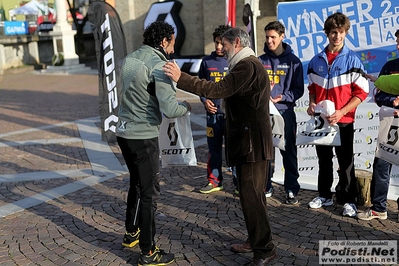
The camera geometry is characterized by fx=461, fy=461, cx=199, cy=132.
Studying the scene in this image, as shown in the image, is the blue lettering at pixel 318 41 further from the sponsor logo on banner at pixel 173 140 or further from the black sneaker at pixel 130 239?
the black sneaker at pixel 130 239

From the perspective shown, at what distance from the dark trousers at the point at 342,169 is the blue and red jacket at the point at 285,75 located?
0.62 metres

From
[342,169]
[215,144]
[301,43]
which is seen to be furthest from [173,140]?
[301,43]

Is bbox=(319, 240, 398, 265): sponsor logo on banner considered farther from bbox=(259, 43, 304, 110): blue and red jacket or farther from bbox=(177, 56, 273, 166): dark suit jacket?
bbox=(259, 43, 304, 110): blue and red jacket

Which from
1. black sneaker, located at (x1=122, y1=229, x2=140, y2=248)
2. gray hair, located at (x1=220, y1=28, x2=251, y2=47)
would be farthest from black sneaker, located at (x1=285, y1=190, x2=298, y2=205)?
gray hair, located at (x1=220, y1=28, x2=251, y2=47)

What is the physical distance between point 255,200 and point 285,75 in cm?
189

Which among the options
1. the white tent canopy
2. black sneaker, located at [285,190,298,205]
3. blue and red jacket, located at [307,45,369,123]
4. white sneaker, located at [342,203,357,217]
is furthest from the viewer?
the white tent canopy

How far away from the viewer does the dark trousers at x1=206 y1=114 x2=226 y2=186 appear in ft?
18.8

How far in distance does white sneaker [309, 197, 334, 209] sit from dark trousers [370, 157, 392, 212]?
0.52m

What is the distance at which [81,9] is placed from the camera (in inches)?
1460

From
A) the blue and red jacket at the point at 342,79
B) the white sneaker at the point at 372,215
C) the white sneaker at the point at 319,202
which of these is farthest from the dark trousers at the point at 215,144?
the white sneaker at the point at 372,215

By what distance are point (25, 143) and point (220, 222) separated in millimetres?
5707

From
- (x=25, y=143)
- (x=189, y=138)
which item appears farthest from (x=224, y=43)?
(x=25, y=143)

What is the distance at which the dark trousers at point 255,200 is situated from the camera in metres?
3.68

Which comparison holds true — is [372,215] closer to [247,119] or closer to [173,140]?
[247,119]
